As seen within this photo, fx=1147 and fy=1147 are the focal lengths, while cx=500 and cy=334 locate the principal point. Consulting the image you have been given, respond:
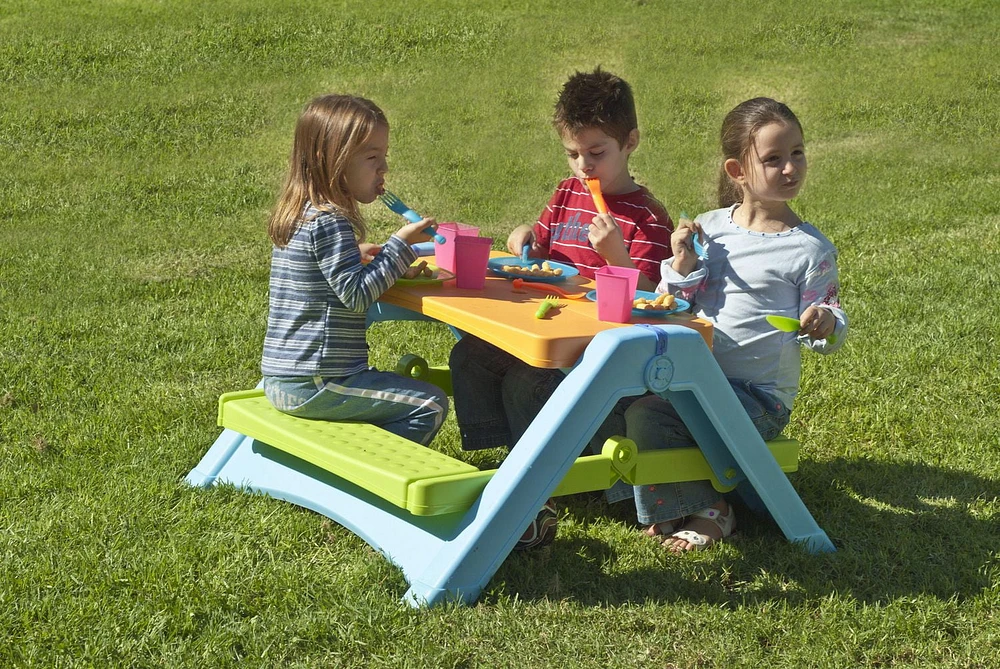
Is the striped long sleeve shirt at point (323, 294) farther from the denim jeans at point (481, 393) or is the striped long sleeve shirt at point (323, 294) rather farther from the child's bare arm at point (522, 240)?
the child's bare arm at point (522, 240)

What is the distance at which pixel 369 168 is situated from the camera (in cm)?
341

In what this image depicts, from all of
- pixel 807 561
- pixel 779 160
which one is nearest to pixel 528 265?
pixel 779 160

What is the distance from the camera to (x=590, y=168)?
3.82 m

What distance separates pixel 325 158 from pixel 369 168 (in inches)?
5.2

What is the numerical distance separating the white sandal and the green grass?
Answer: 6 cm

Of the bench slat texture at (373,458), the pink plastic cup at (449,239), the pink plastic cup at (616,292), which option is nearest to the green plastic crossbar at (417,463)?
the bench slat texture at (373,458)

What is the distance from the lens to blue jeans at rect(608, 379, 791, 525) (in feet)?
10.9

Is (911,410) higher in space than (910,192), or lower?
lower

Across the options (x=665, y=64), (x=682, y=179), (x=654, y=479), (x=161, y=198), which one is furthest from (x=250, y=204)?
(x=654, y=479)

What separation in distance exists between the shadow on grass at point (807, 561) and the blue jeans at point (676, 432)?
0.13m

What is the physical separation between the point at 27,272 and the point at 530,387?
4.34 m

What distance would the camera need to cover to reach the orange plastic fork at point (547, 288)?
11.1 ft

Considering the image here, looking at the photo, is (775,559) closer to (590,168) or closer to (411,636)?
(411,636)

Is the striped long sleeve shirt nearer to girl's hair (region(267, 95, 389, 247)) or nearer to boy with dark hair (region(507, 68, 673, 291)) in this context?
girl's hair (region(267, 95, 389, 247))
